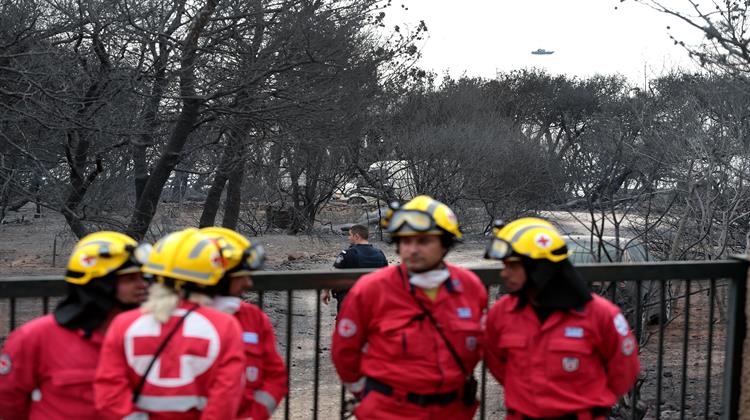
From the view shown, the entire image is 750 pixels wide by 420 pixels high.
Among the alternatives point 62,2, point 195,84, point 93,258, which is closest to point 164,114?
point 195,84

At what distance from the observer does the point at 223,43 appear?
41.9 ft

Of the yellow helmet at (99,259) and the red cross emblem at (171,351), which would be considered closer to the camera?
the red cross emblem at (171,351)

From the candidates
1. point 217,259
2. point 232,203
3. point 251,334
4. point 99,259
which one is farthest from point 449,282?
point 232,203

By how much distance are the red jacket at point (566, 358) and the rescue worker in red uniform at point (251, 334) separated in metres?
0.93

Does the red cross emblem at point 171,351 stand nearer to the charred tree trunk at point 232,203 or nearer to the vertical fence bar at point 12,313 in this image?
the vertical fence bar at point 12,313

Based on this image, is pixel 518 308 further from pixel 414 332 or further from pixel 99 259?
pixel 99 259

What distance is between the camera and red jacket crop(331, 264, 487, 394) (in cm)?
338

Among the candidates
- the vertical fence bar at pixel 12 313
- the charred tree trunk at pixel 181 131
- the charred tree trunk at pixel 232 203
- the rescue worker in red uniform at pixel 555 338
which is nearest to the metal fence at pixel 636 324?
the vertical fence bar at pixel 12 313

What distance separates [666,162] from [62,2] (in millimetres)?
9783

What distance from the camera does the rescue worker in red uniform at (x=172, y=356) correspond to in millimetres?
2895

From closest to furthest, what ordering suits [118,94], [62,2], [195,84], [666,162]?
[62,2] → [118,94] → [195,84] → [666,162]

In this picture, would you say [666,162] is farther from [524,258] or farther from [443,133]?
[443,133]

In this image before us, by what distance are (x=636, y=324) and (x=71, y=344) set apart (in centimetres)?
300

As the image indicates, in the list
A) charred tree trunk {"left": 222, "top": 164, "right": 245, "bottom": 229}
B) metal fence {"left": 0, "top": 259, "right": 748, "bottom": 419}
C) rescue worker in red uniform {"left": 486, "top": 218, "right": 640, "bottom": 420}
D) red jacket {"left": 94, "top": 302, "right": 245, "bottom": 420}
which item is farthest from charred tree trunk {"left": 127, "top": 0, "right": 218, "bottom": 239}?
red jacket {"left": 94, "top": 302, "right": 245, "bottom": 420}
